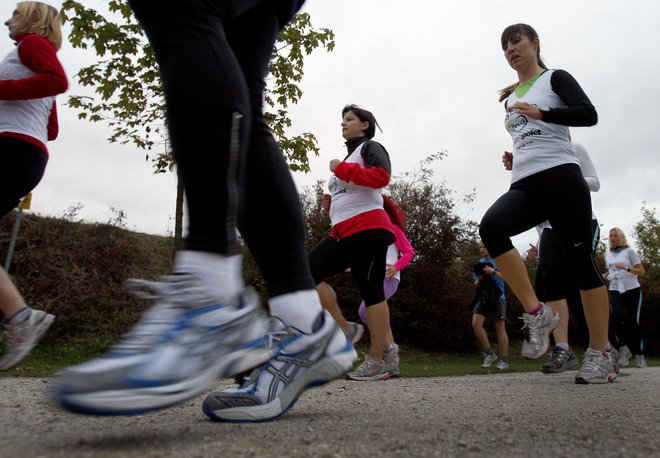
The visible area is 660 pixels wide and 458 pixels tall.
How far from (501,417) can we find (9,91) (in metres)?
2.81

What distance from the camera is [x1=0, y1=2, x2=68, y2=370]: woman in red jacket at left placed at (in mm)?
2973

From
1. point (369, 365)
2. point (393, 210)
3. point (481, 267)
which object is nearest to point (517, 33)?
point (393, 210)

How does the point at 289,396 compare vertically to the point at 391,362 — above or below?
above

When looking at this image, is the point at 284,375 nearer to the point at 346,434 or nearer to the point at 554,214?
the point at 346,434

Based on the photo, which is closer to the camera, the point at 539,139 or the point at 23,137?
the point at 23,137

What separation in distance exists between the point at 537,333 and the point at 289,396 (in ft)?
7.83

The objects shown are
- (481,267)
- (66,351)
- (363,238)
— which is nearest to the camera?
(363,238)

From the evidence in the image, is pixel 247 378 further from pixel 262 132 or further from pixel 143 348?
pixel 262 132

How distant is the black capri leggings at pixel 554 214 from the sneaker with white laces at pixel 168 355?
2331 millimetres

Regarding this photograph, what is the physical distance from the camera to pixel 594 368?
142 inches

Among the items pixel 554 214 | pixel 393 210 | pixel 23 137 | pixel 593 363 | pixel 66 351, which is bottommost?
pixel 66 351

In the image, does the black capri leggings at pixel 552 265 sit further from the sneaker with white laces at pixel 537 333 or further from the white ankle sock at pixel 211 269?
the white ankle sock at pixel 211 269

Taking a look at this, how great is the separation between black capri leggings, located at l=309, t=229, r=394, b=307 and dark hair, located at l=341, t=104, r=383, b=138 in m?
1.10

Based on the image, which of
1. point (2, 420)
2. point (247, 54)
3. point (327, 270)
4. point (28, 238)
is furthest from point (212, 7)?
point (28, 238)
